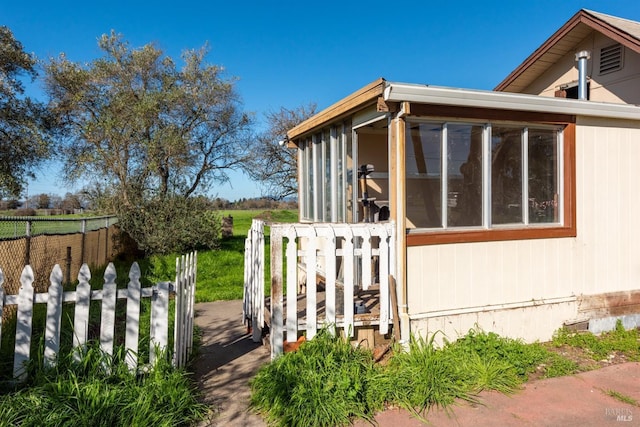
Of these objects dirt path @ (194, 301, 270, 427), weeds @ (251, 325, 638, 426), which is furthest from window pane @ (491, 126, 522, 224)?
dirt path @ (194, 301, 270, 427)

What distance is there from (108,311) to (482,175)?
400 centimetres

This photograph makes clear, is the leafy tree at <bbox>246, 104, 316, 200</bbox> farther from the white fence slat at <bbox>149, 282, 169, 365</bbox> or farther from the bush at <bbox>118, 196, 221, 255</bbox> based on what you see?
A: the white fence slat at <bbox>149, 282, 169, 365</bbox>

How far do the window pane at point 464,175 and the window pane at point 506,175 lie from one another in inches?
7.7

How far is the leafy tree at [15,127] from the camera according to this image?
10617 millimetres

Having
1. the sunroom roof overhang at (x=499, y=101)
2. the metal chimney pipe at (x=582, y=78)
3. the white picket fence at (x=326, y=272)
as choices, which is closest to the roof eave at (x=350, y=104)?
the sunroom roof overhang at (x=499, y=101)

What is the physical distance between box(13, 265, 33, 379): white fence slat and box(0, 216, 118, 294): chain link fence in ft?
7.86

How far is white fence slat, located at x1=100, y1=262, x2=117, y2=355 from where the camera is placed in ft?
10.1

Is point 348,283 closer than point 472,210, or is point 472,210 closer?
point 348,283

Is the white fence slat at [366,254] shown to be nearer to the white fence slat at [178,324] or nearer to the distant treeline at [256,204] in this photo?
the white fence slat at [178,324]

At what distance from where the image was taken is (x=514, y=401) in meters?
3.30

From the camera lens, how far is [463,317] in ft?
14.2

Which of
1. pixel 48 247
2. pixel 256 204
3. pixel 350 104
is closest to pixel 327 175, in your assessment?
pixel 350 104

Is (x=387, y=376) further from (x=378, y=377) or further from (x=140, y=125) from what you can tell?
(x=140, y=125)

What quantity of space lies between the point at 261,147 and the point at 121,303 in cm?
1556
